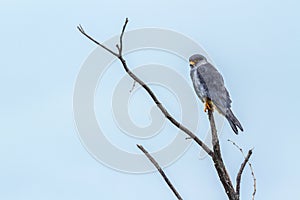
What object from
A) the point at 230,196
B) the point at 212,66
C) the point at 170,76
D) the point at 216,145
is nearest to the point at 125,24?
the point at 216,145

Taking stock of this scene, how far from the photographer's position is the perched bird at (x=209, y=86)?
32.0 feet

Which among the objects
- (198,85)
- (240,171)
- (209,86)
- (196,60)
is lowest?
(240,171)

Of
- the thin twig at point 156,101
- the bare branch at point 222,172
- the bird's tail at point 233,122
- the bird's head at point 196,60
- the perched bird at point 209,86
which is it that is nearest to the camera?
the bare branch at point 222,172

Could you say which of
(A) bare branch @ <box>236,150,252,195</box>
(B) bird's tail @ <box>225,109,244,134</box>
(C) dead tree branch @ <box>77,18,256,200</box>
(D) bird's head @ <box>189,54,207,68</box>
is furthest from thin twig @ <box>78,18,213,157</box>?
(D) bird's head @ <box>189,54,207,68</box>

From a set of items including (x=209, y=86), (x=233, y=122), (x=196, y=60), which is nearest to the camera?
(x=233, y=122)

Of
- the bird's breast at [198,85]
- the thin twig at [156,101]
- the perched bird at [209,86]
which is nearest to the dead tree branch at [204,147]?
the thin twig at [156,101]

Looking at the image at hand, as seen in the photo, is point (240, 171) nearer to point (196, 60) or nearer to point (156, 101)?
point (156, 101)

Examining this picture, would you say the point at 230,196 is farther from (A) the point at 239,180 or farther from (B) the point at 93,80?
(B) the point at 93,80

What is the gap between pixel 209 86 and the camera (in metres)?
10.3

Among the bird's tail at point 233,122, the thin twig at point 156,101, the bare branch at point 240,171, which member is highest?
the bird's tail at point 233,122

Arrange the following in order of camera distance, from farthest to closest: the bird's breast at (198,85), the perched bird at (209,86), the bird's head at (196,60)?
the bird's head at (196,60), the bird's breast at (198,85), the perched bird at (209,86)

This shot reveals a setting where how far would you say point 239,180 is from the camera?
200 inches

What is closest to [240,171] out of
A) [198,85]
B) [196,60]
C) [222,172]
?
[222,172]

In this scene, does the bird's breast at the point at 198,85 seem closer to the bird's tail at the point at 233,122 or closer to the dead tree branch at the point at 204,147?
the bird's tail at the point at 233,122
